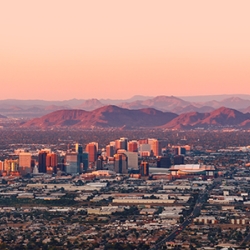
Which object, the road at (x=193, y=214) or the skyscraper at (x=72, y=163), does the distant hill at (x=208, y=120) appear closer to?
the skyscraper at (x=72, y=163)

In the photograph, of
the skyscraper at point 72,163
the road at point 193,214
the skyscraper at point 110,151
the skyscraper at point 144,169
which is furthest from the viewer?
the skyscraper at point 110,151

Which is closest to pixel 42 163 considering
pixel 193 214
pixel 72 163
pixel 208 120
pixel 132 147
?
pixel 72 163

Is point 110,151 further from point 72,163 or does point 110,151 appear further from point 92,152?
point 72,163

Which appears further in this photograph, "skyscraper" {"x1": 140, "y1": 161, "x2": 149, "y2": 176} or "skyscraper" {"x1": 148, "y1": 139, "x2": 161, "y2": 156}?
"skyscraper" {"x1": 148, "y1": 139, "x2": 161, "y2": 156}

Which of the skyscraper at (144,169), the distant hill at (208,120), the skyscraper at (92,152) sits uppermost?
the distant hill at (208,120)

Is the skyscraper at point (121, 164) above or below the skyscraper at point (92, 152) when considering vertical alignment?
below

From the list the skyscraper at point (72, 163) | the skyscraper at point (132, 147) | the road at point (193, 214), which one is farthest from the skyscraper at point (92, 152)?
the road at point (193, 214)

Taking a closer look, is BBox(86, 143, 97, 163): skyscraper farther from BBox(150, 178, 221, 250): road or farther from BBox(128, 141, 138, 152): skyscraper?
BBox(150, 178, 221, 250): road

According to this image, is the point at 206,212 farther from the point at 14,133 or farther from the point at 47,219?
the point at 14,133

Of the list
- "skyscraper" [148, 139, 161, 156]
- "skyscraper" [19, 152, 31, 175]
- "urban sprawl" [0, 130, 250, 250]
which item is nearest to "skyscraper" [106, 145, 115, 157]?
"urban sprawl" [0, 130, 250, 250]

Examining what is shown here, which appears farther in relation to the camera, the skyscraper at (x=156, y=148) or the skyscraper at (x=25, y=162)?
the skyscraper at (x=156, y=148)

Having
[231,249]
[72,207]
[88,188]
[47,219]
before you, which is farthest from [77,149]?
[231,249]
